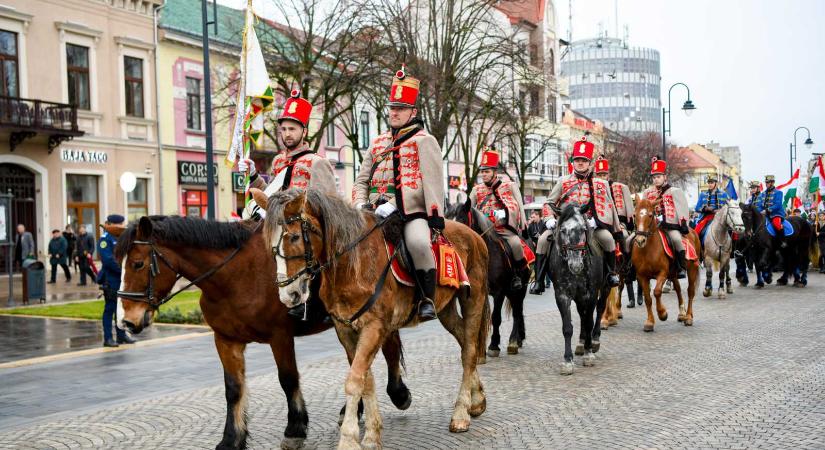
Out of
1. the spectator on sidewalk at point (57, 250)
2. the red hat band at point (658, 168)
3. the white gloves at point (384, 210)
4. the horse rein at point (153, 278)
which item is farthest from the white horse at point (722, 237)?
the spectator on sidewalk at point (57, 250)

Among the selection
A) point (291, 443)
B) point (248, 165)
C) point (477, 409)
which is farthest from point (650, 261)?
point (291, 443)

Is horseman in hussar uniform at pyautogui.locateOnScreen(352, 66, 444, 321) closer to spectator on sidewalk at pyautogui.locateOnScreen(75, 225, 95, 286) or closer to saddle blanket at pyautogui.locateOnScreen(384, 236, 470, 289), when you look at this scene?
saddle blanket at pyautogui.locateOnScreen(384, 236, 470, 289)

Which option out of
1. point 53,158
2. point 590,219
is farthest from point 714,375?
point 53,158

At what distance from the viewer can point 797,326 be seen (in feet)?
44.5

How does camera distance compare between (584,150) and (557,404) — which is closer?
(557,404)

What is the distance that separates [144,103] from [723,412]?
29570 mm

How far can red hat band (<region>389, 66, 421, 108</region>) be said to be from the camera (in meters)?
6.94

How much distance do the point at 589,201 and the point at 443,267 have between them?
4.62 metres

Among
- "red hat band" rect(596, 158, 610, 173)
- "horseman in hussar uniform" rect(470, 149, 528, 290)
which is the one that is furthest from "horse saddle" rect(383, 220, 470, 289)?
"red hat band" rect(596, 158, 610, 173)

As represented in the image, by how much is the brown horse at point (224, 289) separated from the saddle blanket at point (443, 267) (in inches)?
37.7

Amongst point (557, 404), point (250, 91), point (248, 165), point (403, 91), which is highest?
point (250, 91)

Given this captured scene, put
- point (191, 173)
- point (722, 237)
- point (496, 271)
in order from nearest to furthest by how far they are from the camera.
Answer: point (496, 271) → point (722, 237) → point (191, 173)

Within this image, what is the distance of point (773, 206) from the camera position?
22688 mm

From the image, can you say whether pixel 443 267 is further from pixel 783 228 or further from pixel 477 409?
pixel 783 228
